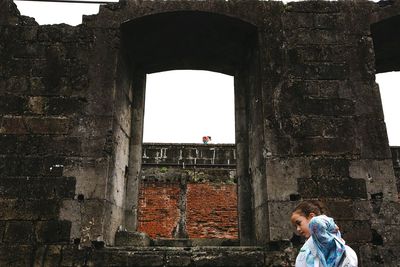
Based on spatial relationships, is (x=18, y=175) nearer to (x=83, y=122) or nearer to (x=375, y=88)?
(x=83, y=122)

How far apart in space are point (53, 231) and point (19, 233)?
39 centimetres

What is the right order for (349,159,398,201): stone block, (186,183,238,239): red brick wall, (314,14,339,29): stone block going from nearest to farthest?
(349,159,398,201): stone block < (314,14,339,29): stone block < (186,183,238,239): red brick wall

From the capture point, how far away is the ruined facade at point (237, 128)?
462 cm

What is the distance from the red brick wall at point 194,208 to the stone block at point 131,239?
22.8ft

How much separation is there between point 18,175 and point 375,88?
4647 millimetres

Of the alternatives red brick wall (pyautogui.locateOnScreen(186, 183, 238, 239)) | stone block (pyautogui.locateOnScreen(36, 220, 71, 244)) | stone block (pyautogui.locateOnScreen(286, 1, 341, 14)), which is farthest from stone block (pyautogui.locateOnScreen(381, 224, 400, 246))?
red brick wall (pyautogui.locateOnScreen(186, 183, 238, 239))

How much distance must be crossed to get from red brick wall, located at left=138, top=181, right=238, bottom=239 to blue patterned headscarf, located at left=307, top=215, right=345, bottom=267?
31.3ft

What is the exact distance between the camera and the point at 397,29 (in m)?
5.84

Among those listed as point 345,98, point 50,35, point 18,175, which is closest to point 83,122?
point 18,175

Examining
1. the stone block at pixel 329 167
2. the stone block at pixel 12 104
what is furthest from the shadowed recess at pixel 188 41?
the stone block at pixel 329 167

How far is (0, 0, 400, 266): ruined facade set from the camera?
4621 millimetres

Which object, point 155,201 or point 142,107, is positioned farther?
point 155,201

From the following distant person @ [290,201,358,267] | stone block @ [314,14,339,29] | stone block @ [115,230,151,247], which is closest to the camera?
distant person @ [290,201,358,267]

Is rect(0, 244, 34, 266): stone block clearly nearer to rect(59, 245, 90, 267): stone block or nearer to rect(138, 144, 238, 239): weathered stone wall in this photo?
rect(59, 245, 90, 267): stone block
